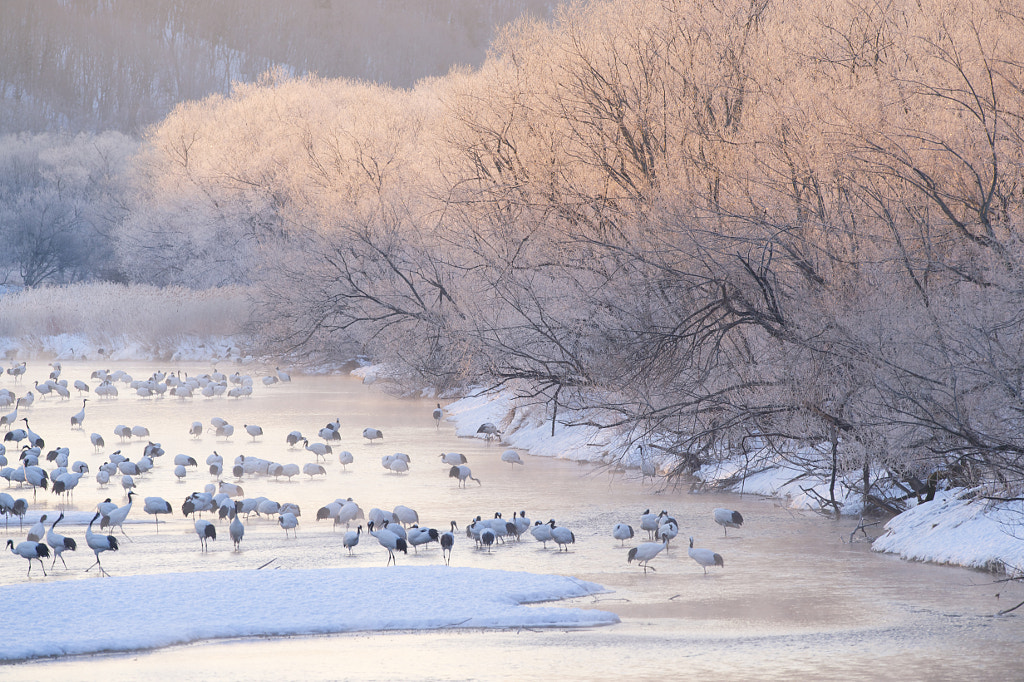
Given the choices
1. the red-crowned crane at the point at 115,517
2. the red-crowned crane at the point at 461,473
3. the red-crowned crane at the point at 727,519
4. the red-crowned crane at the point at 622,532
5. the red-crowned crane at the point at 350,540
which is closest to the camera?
the red-crowned crane at the point at 350,540

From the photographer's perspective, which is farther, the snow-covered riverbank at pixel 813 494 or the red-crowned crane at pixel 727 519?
the red-crowned crane at pixel 727 519

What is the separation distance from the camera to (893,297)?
1397 centimetres

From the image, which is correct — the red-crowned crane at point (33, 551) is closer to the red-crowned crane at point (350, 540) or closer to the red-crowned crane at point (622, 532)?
the red-crowned crane at point (350, 540)

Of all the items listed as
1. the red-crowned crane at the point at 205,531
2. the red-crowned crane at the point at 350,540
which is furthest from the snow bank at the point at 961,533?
the red-crowned crane at the point at 205,531

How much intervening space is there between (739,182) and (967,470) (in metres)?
5.62

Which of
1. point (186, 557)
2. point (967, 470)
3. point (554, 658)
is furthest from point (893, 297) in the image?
point (186, 557)

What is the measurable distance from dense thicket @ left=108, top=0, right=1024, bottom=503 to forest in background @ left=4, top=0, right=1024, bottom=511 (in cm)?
5

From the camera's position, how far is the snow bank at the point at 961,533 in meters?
11.5

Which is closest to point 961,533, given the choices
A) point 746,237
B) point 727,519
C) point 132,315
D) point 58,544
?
point 727,519

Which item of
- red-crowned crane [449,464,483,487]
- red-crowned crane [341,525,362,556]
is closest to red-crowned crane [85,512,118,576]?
red-crowned crane [341,525,362,556]

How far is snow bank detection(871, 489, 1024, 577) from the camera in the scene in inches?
452

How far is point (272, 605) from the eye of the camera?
1040cm

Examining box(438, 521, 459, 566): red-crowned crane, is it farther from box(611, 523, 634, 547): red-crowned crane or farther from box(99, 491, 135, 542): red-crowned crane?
box(99, 491, 135, 542): red-crowned crane

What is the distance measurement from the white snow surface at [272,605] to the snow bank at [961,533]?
383 cm
